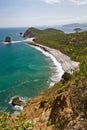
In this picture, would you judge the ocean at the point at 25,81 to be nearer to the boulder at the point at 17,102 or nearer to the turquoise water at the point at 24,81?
the turquoise water at the point at 24,81

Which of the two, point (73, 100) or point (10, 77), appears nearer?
point (73, 100)

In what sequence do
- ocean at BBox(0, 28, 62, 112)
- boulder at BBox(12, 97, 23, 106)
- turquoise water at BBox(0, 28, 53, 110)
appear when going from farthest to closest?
1. turquoise water at BBox(0, 28, 53, 110)
2. ocean at BBox(0, 28, 62, 112)
3. boulder at BBox(12, 97, 23, 106)

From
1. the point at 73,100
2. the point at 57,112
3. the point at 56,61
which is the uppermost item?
the point at 73,100

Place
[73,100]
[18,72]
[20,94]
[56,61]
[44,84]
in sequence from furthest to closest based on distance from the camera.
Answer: [56,61] < [18,72] < [44,84] < [20,94] < [73,100]

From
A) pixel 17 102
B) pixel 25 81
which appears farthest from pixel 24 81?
pixel 17 102

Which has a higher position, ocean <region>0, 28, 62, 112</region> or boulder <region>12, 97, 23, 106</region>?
boulder <region>12, 97, 23, 106</region>

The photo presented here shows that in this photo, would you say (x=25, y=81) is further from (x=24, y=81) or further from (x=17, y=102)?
(x=17, y=102)

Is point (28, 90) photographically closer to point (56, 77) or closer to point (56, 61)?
point (56, 77)

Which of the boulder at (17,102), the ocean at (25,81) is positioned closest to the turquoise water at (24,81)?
the ocean at (25,81)

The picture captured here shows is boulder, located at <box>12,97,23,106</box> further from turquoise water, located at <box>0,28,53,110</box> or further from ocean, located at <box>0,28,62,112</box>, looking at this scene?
turquoise water, located at <box>0,28,53,110</box>

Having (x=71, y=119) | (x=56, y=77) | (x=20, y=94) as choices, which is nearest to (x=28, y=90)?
(x=20, y=94)

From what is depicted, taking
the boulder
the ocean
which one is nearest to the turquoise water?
the ocean
